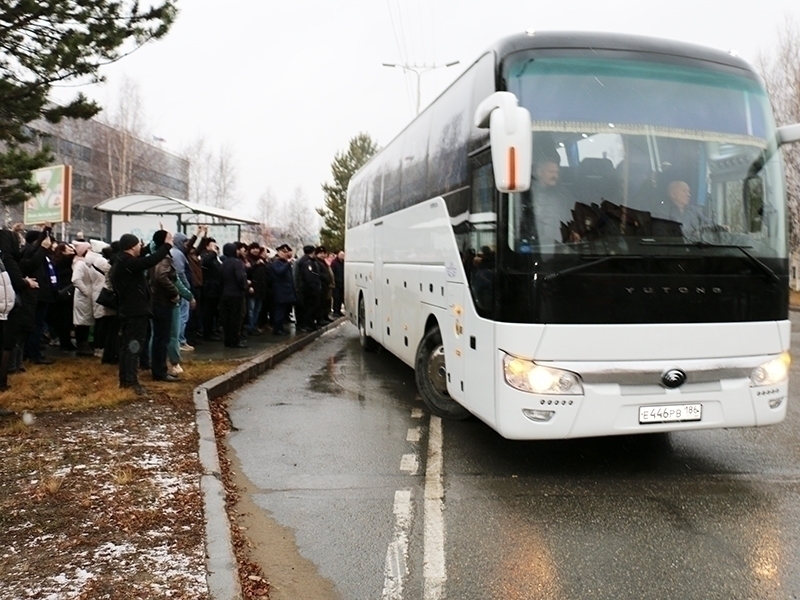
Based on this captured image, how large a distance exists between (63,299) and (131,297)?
11.4ft

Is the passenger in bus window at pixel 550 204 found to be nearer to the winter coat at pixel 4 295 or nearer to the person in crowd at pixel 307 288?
the winter coat at pixel 4 295

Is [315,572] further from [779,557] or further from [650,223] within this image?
[650,223]

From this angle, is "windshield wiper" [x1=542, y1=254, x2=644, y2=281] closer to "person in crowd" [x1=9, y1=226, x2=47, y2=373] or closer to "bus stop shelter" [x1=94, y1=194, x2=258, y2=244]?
"person in crowd" [x1=9, y1=226, x2=47, y2=373]

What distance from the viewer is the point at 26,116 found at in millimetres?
10117

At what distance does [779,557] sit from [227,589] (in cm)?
303

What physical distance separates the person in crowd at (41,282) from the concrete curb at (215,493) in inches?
103

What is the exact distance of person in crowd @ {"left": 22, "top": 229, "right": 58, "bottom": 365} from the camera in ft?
32.1

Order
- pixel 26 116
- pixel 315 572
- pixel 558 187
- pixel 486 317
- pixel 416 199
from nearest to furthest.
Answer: pixel 315 572
pixel 558 187
pixel 486 317
pixel 416 199
pixel 26 116

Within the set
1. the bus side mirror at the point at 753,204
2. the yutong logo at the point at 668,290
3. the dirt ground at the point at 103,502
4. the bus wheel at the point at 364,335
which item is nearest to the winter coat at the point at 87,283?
the dirt ground at the point at 103,502

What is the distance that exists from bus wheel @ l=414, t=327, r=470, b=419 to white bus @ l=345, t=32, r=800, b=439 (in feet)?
5.42

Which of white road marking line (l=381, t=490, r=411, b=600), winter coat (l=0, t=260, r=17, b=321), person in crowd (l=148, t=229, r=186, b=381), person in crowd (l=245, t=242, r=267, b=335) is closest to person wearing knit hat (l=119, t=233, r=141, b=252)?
person in crowd (l=148, t=229, r=186, b=381)

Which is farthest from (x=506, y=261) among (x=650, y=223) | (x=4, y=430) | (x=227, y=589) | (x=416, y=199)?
(x=4, y=430)

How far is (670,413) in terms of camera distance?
562 cm

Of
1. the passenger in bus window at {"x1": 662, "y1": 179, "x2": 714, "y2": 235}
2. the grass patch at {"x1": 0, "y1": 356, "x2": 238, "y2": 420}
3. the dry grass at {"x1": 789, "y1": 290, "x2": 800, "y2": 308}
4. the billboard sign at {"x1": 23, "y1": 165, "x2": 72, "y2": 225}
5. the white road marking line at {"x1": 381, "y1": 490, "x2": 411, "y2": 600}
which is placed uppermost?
the billboard sign at {"x1": 23, "y1": 165, "x2": 72, "y2": 225}
